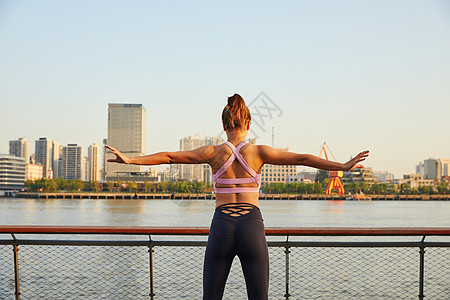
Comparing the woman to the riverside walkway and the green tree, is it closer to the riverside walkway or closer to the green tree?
the riverside walkway

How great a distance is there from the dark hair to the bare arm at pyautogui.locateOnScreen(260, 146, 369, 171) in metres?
0.21

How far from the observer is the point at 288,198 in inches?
6978

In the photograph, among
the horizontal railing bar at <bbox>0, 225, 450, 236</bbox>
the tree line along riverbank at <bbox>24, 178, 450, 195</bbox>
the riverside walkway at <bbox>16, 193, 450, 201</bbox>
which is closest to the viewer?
the horizontal railing bar at <bbox>0, 225, 450, 236</bbox>

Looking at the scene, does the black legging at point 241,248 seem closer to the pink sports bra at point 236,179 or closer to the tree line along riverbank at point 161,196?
the pink sports bra at point 236,179

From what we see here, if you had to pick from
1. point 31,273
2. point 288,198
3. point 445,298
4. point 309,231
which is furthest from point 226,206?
point 288,198

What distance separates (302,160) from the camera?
343 cm

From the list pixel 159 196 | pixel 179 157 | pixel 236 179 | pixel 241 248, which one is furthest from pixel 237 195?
pixel 159 196

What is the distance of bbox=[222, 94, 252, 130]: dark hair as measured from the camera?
3484mm

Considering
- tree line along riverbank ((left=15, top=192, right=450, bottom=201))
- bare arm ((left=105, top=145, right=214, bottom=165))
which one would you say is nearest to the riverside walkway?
tree line along riverbank ((left=15, top=192, right=450, bottom=201))

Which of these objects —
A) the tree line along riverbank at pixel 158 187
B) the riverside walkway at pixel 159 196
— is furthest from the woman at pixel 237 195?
the tree line along riverbank at pixel 158 187

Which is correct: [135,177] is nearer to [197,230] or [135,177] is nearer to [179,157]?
[197,230]

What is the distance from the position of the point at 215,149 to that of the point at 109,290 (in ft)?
39.9

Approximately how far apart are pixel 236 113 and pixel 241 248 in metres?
0.84

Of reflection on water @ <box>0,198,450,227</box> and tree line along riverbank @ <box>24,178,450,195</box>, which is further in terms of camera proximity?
tree line along riverbank @ <box>24,178,450,195</box>
